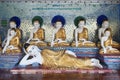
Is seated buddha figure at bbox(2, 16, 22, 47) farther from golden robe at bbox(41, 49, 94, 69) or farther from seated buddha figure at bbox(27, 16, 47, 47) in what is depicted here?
golden robe at bbox(41, 49, 94, 69)

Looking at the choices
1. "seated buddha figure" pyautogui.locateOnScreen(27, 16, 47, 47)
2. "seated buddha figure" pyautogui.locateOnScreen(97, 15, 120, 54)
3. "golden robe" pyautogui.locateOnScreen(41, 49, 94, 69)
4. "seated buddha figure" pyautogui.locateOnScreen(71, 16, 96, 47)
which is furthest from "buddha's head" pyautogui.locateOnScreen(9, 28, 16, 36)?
"seated buddha figure" pyautogui.locateOnScreen(97, 15, 120, 54)

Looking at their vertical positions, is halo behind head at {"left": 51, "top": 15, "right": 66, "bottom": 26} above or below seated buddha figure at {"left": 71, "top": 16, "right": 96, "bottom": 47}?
above

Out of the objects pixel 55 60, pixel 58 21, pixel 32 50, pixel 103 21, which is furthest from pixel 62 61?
pixel 103 21

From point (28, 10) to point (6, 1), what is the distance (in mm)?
166

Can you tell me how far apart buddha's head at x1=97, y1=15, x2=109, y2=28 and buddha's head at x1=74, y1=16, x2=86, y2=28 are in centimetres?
10

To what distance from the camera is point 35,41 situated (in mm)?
1761

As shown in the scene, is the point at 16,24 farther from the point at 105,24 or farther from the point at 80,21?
the point at 105,24

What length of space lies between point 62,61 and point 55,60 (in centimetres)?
4

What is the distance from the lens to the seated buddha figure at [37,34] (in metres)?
1.76

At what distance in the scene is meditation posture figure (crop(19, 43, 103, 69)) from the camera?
160 cm

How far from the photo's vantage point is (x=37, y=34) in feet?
5.88

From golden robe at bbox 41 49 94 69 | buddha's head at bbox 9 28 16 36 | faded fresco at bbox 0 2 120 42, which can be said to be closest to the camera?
golden robe at bbox 41 49 94 69

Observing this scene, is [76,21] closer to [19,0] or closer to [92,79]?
[19,0]

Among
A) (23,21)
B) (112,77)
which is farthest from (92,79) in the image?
(23,21)
